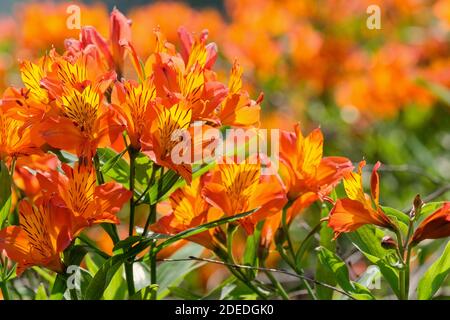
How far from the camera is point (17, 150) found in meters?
0.73

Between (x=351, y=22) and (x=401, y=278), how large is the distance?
5.16 ft

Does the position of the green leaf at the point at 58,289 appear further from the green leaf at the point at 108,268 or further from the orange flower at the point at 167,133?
the orange flower at the point at 167,133

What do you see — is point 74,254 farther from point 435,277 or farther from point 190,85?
point 435,277

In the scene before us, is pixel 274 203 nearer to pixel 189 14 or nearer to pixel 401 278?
pixel 401 278

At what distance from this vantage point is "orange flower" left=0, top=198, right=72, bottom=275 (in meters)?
0.70

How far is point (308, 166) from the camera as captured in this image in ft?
2.54

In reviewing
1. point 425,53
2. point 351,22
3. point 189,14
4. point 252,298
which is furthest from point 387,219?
point 189,14

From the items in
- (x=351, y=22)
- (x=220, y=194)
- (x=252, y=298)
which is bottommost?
(x=252, y=298)

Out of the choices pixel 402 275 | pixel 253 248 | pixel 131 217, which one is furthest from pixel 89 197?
pixel 402 275

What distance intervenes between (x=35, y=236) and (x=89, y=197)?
6 centimetres

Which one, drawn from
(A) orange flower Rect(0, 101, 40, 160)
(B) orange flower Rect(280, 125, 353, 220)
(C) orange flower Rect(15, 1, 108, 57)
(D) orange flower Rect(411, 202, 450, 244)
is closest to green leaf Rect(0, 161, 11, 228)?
(A) orange flower Rect(0, 101, 40, 160)

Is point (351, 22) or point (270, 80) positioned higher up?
point (351, 22)

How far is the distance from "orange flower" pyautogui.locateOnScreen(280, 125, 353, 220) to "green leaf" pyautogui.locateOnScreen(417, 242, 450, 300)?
0.11m

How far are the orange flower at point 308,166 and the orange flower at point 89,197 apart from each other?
160 millimetres
